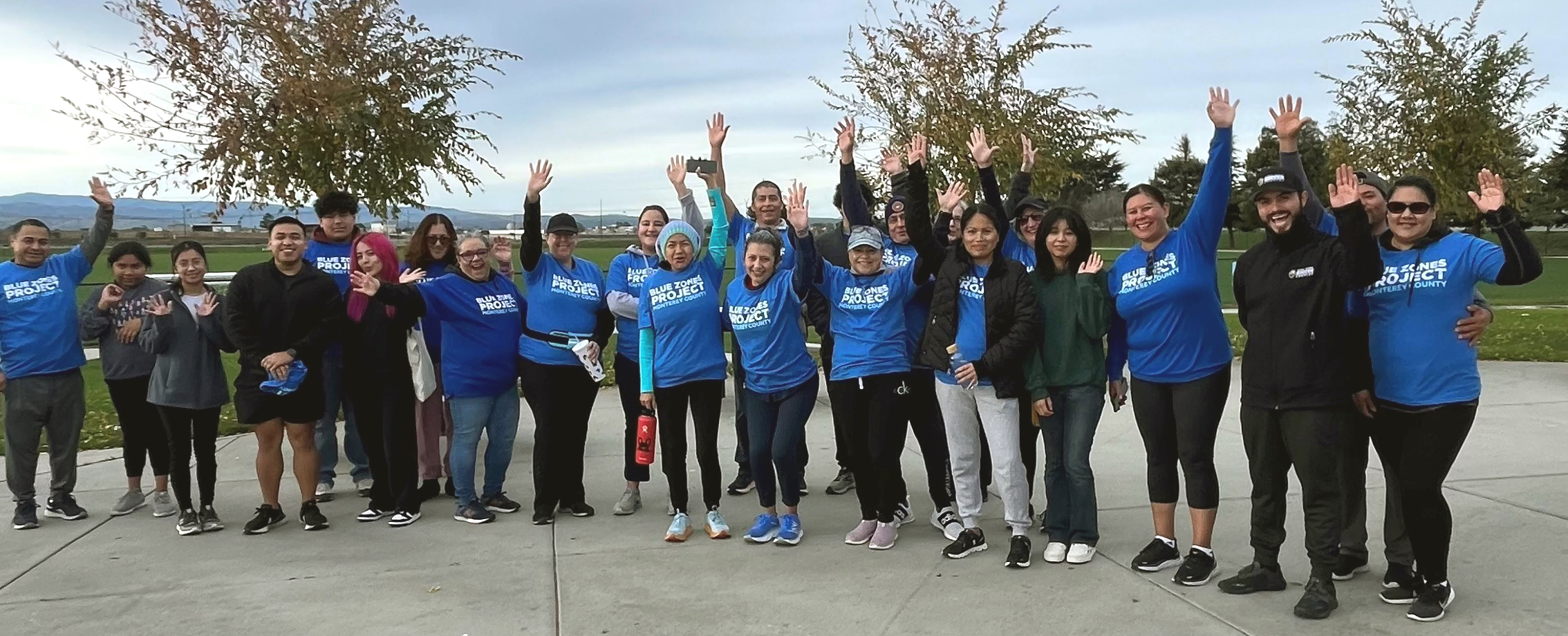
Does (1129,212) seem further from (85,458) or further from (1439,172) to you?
(1439,172)

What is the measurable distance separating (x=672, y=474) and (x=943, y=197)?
199 cm

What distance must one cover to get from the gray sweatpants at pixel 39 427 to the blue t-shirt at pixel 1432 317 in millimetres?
6735

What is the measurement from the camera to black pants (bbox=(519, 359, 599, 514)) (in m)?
6.16

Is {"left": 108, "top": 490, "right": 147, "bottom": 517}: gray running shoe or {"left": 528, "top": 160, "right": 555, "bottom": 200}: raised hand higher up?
{"left": 528, "top": 160, "right": 555, "bottom": 200}: raised hand

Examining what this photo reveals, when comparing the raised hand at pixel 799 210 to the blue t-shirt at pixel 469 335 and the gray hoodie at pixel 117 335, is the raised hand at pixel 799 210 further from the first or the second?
the gray hoodie at pixel 117 335

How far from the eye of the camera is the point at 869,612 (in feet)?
14.7

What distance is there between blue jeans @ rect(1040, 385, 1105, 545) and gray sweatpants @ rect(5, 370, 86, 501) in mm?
5420

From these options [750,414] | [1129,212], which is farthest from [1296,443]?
[750,414]

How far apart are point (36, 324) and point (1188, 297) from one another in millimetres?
6105

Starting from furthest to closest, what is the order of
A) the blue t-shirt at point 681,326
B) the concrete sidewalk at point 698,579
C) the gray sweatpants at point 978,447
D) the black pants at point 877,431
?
the blue t-shirt at point 681,326 → the black pants at point 877,431 → the gray sweatpants at point 978,447 → the concrete sidewalk at point 698,579

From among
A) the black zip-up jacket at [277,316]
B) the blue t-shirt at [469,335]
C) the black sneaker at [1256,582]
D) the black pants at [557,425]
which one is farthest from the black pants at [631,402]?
the black sneaker at [1256,582]

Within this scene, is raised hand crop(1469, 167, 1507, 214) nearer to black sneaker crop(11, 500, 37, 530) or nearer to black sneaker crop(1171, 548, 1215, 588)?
black sneaker crop(1171, 548, 1215, 588)

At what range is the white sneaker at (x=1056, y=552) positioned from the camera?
5102 millimetres

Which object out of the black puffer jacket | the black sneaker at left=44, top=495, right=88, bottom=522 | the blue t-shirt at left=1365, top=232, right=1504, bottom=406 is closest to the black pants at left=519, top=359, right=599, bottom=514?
the black puffer jacket
